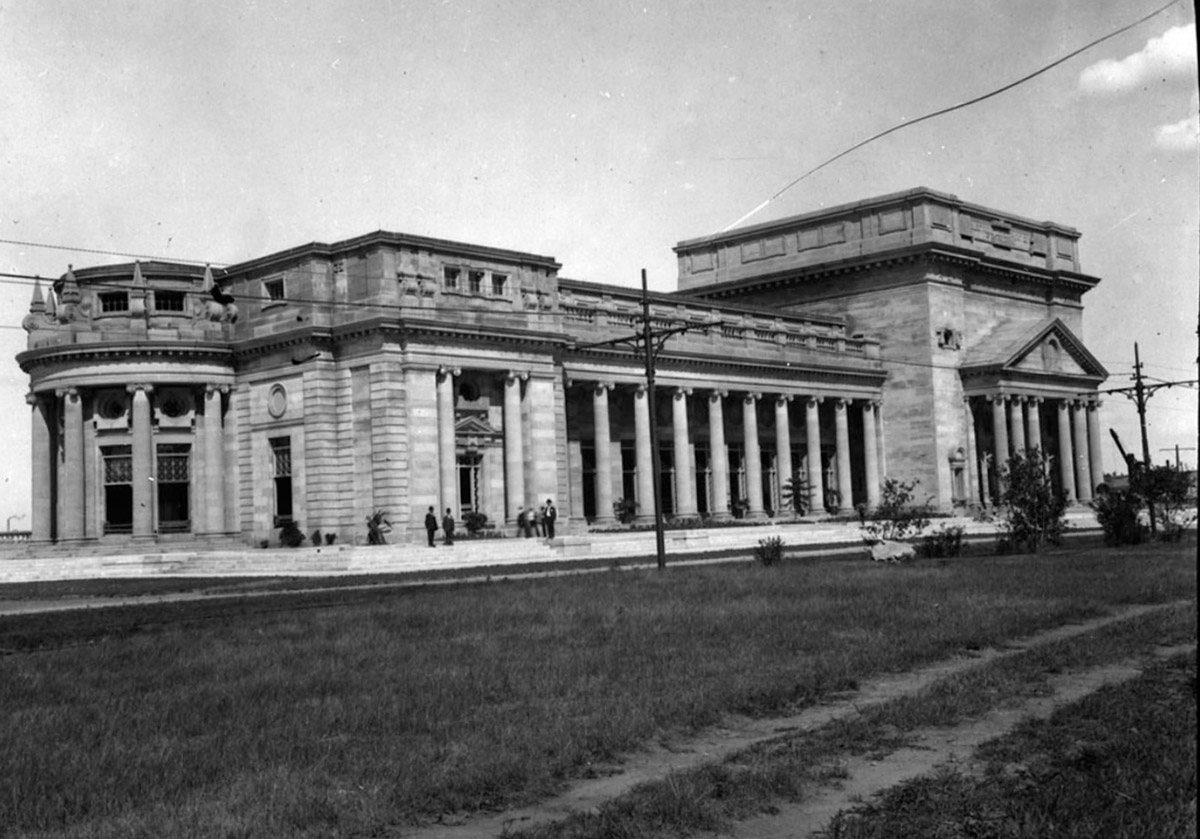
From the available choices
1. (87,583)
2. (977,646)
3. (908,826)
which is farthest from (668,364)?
(908,826)

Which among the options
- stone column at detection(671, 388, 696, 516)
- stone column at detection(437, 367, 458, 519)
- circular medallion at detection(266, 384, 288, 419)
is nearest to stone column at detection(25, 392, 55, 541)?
circular medallion at detection(266, 384, 288, 419)

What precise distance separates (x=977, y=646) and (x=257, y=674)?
9.39 metres

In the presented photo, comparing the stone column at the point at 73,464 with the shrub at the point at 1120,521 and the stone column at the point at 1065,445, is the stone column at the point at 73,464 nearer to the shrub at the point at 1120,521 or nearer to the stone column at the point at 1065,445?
the shrub at the point at 1120,521

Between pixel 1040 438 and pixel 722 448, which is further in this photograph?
pixel 1040 438

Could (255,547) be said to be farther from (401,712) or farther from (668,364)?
(401,712)

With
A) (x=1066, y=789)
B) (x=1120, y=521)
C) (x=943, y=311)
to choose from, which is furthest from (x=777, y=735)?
(x=943, y=311)

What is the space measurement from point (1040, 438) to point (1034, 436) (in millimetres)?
2684

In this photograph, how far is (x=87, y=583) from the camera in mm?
37625

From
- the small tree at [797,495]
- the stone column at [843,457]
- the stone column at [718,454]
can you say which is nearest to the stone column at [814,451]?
the small tree at [797,495]

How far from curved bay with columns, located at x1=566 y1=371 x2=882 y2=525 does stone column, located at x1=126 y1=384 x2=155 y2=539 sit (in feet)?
58.7

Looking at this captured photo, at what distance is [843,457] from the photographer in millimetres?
67312

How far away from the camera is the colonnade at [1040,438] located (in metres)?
69.3

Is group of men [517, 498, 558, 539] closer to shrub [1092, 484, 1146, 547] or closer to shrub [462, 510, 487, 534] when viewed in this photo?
shrub [462, 510, 487, 534]

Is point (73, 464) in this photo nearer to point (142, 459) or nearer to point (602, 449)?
point (142, 459)
